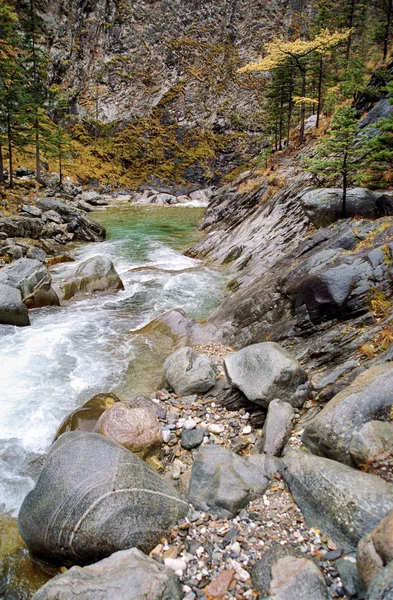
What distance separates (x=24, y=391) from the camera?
9836mm

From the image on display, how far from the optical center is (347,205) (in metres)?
12.9

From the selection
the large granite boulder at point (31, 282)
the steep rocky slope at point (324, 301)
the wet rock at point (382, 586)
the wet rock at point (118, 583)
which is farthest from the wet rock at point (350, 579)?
the large granite boulder at point (31, 282)

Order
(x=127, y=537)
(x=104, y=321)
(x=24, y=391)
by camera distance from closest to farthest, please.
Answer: (x=127, y=537)
(x=24, y=391)
(x=104, y=321)

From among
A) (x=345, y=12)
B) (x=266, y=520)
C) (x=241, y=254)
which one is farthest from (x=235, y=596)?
(x=345, y=12)

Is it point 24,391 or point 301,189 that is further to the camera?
point 301,189

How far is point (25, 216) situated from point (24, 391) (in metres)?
20.7

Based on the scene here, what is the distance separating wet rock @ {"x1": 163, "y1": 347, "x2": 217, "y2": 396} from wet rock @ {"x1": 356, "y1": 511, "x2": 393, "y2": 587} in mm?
5452

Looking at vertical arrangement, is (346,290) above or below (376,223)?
below

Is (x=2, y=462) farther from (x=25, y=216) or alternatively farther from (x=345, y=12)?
(x=345, y=12)

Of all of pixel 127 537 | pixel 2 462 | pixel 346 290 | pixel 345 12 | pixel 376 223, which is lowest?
pixel 2 462

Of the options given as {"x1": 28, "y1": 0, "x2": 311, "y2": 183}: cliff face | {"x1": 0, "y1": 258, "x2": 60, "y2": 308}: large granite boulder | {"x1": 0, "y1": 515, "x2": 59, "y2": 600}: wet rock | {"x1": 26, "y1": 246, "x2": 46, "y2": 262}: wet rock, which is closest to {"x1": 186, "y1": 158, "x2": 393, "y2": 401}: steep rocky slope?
{"x1": 0, "y1": 515, "x2": 59, "y2": 600}: wet rock

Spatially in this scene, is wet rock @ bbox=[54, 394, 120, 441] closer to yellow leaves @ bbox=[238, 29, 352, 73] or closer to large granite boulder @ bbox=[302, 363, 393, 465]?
large granite boulder @ bbox=[302, 363, 393, 465]

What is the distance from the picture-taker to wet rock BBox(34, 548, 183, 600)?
3.88 m

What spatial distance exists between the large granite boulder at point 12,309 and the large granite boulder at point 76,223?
53.8 feet
